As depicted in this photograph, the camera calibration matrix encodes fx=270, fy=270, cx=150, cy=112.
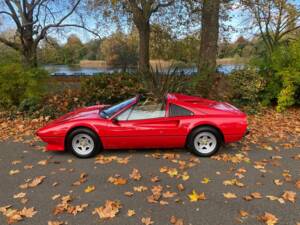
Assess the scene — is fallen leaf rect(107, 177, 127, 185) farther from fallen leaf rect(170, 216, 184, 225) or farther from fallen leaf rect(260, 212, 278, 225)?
fallen leaf rect(260, 212, 278, 225)

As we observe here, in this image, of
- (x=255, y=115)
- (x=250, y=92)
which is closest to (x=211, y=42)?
(x=250, y=92)

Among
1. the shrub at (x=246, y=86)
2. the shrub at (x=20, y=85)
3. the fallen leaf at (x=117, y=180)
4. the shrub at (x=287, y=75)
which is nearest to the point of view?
the fallen leaf at (x=117, y=180)

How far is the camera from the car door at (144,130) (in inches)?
198

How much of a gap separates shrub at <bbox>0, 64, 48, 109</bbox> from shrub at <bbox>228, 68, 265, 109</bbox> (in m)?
6.41

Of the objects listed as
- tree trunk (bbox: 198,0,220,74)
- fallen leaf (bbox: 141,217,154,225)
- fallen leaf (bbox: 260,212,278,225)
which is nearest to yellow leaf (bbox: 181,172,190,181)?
fallen leaf (bbox: 141,217,154,225)

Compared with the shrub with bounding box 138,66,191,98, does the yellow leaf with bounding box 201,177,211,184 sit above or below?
below

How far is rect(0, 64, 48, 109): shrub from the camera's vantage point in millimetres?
8328

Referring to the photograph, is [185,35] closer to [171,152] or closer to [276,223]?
[171,152]

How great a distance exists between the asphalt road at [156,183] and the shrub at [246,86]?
12.5 feet

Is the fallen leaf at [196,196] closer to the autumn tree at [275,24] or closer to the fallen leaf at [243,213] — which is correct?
the fallen leaf at [243,213]

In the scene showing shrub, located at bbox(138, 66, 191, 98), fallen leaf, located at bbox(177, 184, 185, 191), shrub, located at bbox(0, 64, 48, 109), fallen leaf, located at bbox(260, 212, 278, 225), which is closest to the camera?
fallen leaf, located at bbox(260, 212, 278, 225)

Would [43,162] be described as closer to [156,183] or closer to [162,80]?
[156,183]

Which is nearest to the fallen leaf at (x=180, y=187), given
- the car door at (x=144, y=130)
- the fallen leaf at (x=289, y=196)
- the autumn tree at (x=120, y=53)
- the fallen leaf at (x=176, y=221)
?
the fallen leaf at (x=176, y=221)

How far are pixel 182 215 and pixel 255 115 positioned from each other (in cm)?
616
